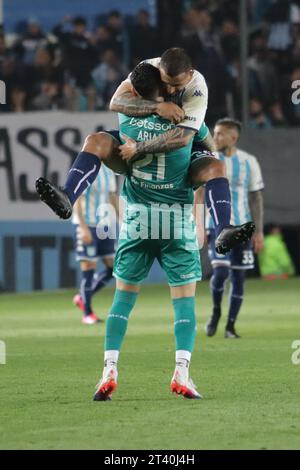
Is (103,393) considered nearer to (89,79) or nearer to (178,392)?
(178,392)

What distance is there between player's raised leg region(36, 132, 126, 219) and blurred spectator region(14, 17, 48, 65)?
13.9 metres

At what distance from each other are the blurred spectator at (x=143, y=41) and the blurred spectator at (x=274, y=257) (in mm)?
3563

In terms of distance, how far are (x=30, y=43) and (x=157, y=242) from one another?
14366 millimetres

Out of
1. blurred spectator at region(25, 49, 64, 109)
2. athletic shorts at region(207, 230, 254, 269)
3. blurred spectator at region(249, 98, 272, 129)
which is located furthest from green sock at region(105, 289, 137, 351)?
blurred spectator at region(25, 49, 64, 109)

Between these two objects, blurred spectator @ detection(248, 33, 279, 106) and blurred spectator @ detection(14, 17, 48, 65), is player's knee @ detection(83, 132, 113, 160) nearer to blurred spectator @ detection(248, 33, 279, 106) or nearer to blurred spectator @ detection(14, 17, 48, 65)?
blurred spectator @ detection(248, 33, 279, 106)

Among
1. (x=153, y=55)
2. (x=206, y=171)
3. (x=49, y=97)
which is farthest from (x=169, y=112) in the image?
(x=153, y=55)

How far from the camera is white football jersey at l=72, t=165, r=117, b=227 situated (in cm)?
1499

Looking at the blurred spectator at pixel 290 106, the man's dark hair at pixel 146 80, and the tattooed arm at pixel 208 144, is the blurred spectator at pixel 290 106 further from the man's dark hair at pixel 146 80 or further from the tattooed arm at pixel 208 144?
the man's dark hair at pixel 146 80

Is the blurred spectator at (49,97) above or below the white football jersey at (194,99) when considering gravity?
below

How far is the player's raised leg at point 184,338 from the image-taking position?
8047 millimetres

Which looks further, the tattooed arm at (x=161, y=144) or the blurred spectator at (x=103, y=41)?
the blurred spectator at (x=103, y=41)
